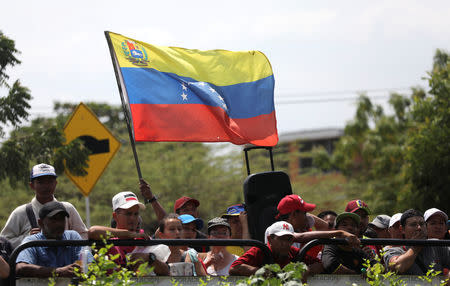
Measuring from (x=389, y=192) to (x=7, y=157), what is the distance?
624 inches

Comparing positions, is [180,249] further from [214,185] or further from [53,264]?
[214,185]

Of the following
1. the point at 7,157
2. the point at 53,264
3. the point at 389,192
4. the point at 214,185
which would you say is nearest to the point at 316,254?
the point at 53,264

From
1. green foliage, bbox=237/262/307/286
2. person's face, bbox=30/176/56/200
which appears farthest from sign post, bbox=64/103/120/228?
green foliage, bbox=237/262/307/286

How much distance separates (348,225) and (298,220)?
1.83 feet

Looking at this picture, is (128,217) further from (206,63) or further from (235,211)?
(206,63)

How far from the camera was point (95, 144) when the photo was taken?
12000mm

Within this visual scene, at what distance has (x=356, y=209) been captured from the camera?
26.7ft

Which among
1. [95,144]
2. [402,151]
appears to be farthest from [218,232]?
[402,151]

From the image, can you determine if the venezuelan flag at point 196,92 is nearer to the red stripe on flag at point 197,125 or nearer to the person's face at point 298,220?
the red stripe on flag at point 197,125

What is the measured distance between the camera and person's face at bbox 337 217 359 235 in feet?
22.5

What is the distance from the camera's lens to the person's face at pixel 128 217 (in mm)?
6367

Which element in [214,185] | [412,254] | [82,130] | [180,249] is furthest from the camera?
[214,185]

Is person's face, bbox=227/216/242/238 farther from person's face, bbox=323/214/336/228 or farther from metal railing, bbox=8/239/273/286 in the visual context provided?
metal railing, bbox=8/239/273/286

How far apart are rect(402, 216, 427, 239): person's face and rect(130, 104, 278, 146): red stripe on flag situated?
250 cm
